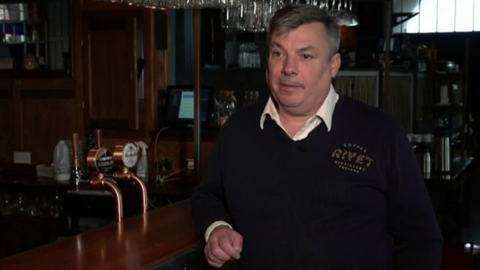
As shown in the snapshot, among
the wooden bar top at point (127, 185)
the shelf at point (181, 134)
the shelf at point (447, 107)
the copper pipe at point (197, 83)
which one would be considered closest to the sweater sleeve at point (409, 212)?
the copper pipe at point (197, 83)

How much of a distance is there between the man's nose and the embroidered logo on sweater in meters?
0.22

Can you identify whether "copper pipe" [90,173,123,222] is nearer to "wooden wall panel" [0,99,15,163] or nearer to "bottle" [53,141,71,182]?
"bottle" [53,141,71,182]

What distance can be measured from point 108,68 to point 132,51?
290mm

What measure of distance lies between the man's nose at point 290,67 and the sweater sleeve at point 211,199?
0.97 feet

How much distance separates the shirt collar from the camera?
1.69 metres

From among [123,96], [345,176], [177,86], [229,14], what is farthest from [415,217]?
[123,96]

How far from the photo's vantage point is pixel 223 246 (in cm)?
169

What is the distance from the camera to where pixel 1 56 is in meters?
5.64

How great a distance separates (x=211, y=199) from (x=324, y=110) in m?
0.42

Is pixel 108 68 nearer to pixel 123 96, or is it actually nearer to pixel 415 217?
pixel 123 96

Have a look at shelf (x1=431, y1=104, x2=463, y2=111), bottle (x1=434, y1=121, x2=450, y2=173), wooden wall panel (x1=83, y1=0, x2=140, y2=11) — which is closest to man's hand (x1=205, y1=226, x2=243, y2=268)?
wooden wall panel (x1=83, y1=0, x2=140, y2=11)

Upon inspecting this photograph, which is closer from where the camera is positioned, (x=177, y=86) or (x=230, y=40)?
(x=177, y=86)

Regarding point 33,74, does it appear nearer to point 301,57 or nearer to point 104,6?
point 104,6

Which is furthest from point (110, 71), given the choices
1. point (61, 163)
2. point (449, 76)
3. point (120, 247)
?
point (449, 76)
